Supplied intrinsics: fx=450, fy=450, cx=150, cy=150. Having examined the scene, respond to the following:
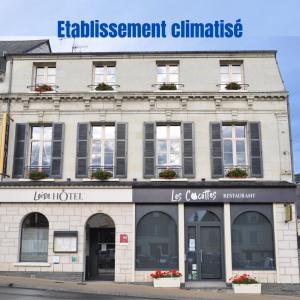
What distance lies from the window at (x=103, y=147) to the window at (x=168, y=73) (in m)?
2.85

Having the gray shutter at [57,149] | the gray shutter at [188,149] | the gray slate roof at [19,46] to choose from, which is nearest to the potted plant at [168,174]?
the gray shutter at [188,149]

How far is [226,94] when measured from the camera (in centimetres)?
1773

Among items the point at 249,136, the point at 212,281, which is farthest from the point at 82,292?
the point at 249,136

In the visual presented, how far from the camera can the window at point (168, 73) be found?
60.3ft

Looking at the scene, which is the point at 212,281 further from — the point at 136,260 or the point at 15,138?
the point at 15,138

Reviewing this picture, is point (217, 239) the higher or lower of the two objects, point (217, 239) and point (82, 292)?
the higher

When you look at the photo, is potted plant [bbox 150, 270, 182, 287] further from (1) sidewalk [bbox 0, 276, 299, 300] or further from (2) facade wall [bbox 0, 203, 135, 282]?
(2) facade wall [bbox 0, 203, 135, 282]

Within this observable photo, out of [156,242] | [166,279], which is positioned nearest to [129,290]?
[166,279]

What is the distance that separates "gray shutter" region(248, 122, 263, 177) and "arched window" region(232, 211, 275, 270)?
5.24 ft

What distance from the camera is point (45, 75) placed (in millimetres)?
18609

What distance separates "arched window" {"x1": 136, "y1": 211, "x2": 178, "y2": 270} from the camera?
16.7 m

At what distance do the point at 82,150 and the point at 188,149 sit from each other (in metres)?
4.14

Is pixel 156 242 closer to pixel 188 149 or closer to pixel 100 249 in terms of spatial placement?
pixel 100 249

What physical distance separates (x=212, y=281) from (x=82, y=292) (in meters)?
4.92
